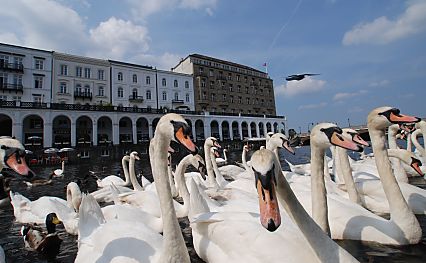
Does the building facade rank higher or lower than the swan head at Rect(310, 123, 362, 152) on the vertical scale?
higher

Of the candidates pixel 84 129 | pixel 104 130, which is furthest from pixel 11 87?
pixel 104 130

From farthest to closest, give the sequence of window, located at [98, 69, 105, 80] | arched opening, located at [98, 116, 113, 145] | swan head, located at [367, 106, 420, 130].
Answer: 1. window, located at [98, 69, 105, 80]
2. arched opening, located at [98, 116, 113, 145]
3. swan head, located at [367, 106, 420, 130]

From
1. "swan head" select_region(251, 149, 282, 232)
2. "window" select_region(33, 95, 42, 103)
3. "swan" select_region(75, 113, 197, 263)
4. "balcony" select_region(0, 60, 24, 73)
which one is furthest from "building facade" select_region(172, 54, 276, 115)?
"swan head" select_region(251, 149, 282, 232)

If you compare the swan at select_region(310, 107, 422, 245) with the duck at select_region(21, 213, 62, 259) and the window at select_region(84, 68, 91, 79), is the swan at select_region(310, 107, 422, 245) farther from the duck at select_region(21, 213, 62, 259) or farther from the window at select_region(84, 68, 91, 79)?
the window at select_region(84, 68, 91, 79)

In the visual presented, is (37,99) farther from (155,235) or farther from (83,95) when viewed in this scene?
(155,235)

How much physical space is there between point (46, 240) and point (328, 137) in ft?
16.4

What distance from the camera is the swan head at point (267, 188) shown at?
1.97m

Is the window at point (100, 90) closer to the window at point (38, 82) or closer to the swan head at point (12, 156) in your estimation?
the window at point (38, 82)

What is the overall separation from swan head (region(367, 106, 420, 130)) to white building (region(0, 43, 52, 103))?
155 ft

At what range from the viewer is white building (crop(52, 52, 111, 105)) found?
4269 centimetres

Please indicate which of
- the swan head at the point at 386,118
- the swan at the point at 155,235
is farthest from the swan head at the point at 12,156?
the swan head at the point at 386,118

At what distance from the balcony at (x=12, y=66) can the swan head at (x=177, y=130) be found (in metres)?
46.3

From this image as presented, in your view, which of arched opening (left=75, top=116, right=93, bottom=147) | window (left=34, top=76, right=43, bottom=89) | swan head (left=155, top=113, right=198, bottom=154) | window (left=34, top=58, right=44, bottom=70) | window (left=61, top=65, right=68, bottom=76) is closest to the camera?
swan head (left=155, top=113, right=198, bottom=154)

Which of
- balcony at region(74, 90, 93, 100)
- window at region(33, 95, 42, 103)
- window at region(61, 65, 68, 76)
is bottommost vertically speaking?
window at region(33, 95, 42, 103)
